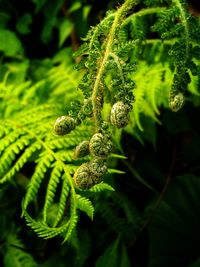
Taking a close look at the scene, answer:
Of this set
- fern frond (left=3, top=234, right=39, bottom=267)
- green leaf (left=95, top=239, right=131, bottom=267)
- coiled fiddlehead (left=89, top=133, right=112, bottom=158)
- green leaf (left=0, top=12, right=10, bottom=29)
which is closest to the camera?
coiled fiddlehead (left=89, top=133, right=112, bottom=158)

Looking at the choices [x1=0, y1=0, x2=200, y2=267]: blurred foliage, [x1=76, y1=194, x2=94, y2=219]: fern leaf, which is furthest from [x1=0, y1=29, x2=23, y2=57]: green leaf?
[x1=76, y1=194, x2=94, y2=219]: fern leaf

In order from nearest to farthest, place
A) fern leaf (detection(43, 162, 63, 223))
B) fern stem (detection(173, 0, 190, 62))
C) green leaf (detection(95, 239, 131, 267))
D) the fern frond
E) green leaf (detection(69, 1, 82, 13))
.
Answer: fern stem (detection(173, 0, 190, 62)) → fern leaf (detection(43, 162, 63, 223)) → the fern frond → green leaf (detection(95, 239, 131, 267)) → green leaf (detection(69, 1, 82, 13))

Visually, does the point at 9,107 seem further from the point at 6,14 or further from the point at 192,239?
the point at 192,239

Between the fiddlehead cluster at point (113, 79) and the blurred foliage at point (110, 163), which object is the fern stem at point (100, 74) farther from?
the blurred foliage at point (110, 163)

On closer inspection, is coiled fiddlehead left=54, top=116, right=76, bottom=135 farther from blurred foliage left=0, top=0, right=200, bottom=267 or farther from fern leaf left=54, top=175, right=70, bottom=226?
blurred foliage left=0, top=0, right=200, bottom=267

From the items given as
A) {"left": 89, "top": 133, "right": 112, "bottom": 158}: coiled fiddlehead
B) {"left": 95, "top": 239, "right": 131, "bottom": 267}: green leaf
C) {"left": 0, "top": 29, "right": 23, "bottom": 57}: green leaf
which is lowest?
{"left": 95, "top": 239, "right": 131, "bottom": 267}: green leaf

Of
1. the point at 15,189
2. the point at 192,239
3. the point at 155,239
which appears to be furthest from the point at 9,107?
the point at 192,239
